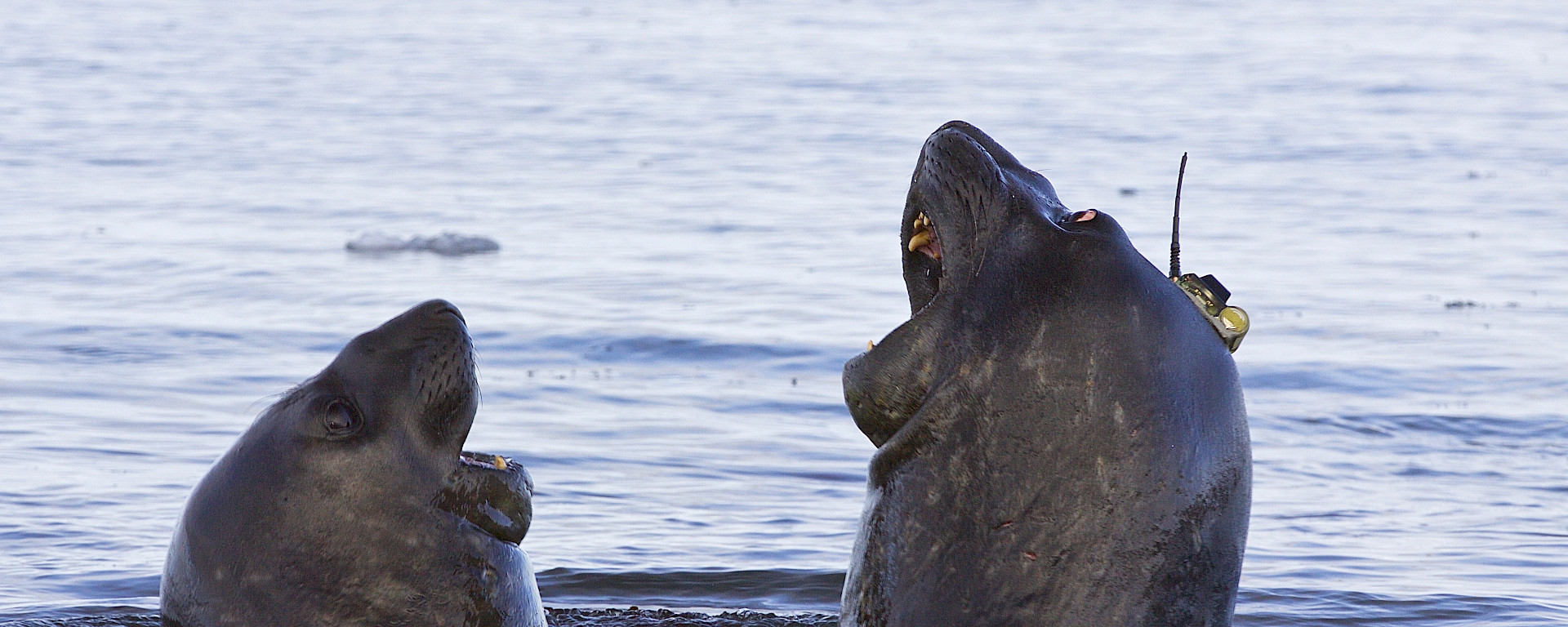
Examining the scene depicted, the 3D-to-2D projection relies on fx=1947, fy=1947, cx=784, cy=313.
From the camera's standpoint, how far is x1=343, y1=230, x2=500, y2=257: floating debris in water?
1548 centimetres

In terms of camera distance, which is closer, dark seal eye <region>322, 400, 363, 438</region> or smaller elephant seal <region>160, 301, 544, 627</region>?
smaller elephant seal <region>160, 301, 544, 627</region>

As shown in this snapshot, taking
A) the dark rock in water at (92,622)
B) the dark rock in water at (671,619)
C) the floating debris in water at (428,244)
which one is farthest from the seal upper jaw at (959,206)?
the floating debris in water at (428,244)

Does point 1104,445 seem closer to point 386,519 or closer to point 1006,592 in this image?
point 1006,592

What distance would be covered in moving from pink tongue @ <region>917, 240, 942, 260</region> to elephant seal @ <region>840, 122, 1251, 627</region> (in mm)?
235

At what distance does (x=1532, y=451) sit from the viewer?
10.1 meters

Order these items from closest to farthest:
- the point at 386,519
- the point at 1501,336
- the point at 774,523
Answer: the point at 386,519 < the point at 774,523 < the point at 1501,336

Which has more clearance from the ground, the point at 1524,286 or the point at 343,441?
the point at 343,441

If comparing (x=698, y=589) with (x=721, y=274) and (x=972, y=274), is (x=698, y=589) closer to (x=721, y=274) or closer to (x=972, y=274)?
(x=972, y=274)

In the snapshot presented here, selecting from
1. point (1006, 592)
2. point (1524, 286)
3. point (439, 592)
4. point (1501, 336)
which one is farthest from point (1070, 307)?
point (1524, 286)

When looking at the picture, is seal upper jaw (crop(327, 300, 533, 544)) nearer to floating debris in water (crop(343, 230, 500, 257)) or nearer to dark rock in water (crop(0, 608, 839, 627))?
dark rock in water (crop(0, 608, 839, 627))

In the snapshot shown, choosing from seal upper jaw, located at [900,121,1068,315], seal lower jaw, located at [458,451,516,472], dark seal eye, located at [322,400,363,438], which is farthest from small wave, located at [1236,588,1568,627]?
dark seal eye, located at [322,400,363,438]

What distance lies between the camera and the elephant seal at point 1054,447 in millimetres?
4059

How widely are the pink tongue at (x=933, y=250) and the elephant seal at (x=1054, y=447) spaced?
24cm

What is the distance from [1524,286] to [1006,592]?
11.5 m
